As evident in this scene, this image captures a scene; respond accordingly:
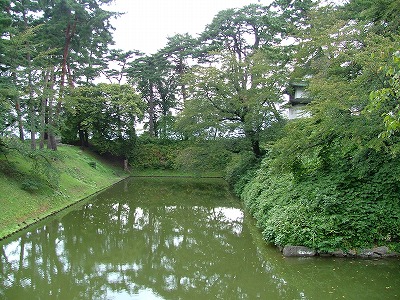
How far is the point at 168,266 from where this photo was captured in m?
8.16

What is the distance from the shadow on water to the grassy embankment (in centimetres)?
64

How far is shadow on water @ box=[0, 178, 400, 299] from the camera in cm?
649

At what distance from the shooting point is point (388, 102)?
6.63m

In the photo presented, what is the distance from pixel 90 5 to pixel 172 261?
16.7 meters

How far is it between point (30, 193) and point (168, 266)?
819cm

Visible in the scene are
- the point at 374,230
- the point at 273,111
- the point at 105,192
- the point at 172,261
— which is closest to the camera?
the point at 374,230

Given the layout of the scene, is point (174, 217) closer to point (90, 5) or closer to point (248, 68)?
point (248, 68)

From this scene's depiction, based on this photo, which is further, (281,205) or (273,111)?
(273,111)

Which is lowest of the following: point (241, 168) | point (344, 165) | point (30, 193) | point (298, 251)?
point (298, 251)

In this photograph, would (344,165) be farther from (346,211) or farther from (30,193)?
(30,193)

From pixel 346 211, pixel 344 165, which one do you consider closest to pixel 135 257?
pixel 346 211

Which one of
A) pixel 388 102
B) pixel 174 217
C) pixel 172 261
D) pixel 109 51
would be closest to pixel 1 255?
pixel 172 261

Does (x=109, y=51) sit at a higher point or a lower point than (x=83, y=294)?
higher

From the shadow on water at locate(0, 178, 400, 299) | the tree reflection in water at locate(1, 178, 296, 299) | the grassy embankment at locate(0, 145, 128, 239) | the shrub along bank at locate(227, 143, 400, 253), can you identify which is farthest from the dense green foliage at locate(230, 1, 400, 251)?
the grassy embankment at locate(0, 145, 128, 239)
